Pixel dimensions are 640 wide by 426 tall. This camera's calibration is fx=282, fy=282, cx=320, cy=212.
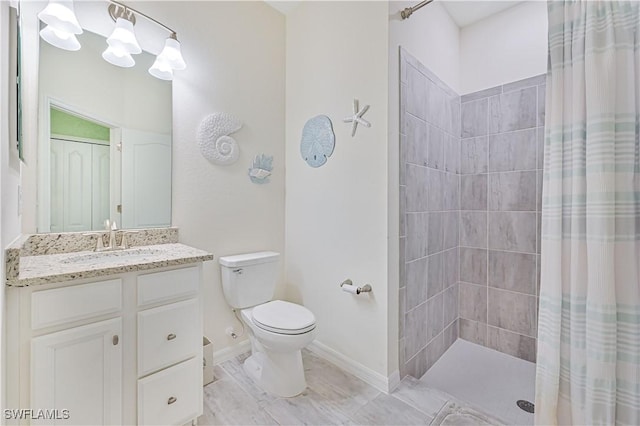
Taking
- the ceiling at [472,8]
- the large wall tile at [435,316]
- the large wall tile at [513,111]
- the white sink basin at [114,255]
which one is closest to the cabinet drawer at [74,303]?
the white sink basin at [114,255]

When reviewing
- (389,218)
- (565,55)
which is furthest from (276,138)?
(565,55)

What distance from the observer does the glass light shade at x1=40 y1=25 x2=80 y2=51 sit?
4.50 feet

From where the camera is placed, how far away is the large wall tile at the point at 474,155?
7.86 feet

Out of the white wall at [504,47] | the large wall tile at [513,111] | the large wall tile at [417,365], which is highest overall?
the white wall at [504,47]

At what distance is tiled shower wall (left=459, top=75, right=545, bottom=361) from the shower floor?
12 cm

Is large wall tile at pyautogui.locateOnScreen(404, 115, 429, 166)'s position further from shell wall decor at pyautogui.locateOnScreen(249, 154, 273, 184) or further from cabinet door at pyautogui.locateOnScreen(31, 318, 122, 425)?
cabinet door at pyautogui.locateOnScreen(31, 318, 122, 425)

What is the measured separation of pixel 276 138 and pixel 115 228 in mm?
1336

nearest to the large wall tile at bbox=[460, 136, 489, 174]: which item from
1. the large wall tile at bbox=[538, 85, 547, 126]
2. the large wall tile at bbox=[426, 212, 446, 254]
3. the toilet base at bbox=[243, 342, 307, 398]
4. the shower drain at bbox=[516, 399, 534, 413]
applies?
the large wall tile at bbox=[538, 85, 547, 126]

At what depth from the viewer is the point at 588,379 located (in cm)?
109

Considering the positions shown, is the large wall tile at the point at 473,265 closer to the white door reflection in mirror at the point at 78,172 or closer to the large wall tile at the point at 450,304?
the large wall tile at the point at 450,304

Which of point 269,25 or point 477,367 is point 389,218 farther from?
point 269,25

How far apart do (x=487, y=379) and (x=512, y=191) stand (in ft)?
4.69

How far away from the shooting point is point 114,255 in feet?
4.96

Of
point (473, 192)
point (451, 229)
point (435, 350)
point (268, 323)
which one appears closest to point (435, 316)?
point (435, 350)
